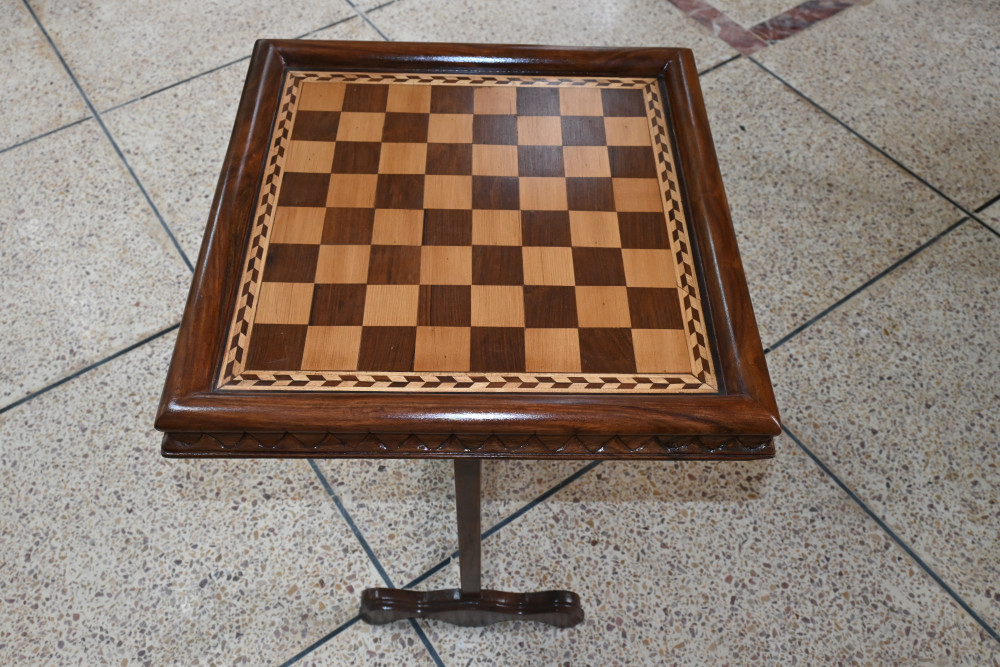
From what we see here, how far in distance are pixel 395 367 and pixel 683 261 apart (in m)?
0.42

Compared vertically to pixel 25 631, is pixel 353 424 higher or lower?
higher

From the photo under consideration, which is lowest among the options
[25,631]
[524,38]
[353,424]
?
[25,631]

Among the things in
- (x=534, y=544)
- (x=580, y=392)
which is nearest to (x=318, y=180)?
(x=580, y=392)

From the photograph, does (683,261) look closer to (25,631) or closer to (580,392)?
(580,392)

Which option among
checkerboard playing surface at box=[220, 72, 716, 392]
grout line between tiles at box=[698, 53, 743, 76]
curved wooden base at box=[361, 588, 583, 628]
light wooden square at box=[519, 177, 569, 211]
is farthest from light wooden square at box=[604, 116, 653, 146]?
grout line between tiles at box=[698, 53, 743, 76]

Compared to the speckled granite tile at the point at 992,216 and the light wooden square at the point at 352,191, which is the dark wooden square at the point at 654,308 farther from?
the speckled granite tile at the point at 992,216

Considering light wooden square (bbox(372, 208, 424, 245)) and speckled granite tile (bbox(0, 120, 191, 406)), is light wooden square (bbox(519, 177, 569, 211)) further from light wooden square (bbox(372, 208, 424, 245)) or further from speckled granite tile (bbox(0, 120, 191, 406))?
speckled granite tile (bbox(0, 120, 191, 406))

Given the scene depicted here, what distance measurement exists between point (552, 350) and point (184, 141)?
1.57 m

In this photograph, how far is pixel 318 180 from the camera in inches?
41.7

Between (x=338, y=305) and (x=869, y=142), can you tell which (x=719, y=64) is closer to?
(x=869, y=142)

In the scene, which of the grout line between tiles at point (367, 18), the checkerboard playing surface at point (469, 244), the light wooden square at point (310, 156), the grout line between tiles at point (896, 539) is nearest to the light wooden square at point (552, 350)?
the checkerboard playing surface at point (469, 244)

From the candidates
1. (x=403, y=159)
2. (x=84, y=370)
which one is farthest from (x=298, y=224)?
(x=84, y=370)

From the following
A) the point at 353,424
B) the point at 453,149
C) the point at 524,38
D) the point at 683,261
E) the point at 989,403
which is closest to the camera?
the point at 353,424

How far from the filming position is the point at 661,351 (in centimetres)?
89
